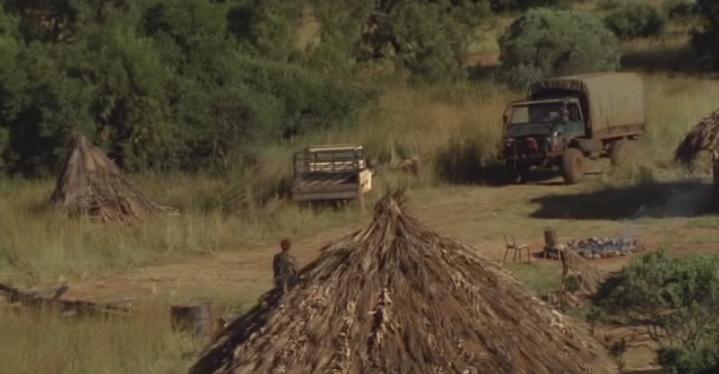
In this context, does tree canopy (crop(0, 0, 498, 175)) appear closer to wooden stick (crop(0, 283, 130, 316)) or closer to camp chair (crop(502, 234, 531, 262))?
camp chair (crop(502, 234, 531, 262))

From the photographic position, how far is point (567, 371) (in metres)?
8.83

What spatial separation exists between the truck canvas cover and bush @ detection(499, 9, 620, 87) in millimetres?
5745

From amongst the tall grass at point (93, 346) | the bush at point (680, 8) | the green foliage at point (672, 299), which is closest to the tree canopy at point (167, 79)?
the bush at point (680, 8)

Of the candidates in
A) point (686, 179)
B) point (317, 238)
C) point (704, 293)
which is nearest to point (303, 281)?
point (704, 293)

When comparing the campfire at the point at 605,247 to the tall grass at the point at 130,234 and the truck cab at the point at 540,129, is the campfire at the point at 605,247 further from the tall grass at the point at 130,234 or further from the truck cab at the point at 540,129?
the truck cab at the point at 540,129

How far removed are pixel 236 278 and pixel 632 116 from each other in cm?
1034

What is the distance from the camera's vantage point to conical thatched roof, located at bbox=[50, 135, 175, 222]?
23891 mm

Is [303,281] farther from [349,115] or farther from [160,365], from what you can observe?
[349,115]

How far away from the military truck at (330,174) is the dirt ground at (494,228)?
1.60 ft

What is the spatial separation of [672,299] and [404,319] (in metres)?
4.87

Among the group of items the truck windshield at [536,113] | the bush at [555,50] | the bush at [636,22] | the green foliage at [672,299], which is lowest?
the green foliage at [672,299]

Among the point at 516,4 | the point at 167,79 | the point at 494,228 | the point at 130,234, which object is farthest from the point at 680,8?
the point at 130,234

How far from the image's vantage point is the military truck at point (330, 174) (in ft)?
81.7

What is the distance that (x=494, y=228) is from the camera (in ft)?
77.4
